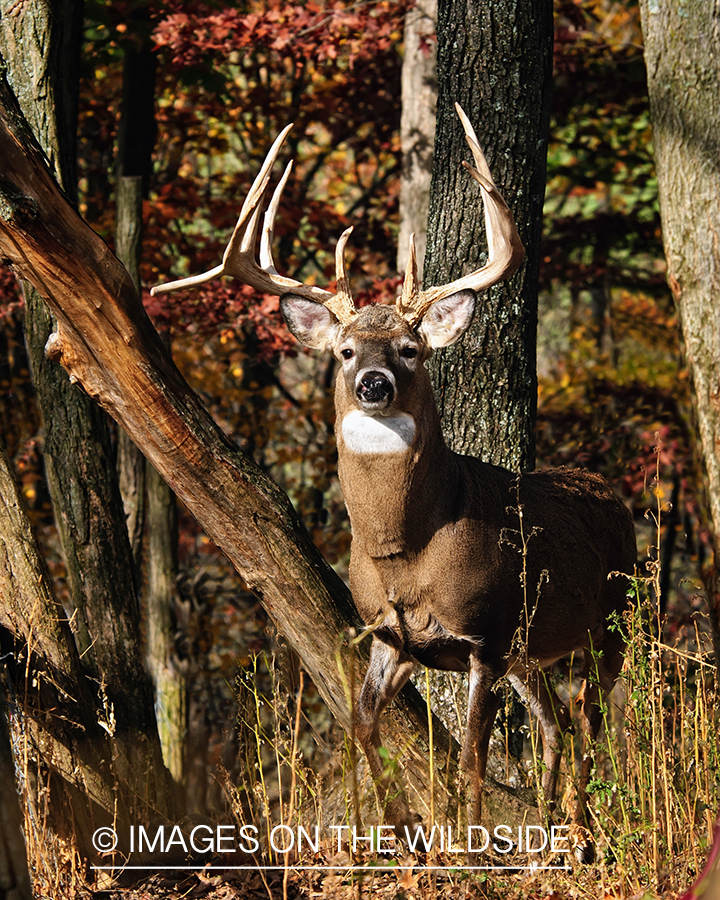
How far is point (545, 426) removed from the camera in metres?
9.30

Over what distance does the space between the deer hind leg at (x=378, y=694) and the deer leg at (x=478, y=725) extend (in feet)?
0.88

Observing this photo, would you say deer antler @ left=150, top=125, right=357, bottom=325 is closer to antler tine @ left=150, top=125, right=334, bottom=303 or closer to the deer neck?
antler tine @ left=150, top=125, right=334, bottom=303

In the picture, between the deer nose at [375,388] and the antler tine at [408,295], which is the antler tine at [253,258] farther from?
the deer nose at [375,388]

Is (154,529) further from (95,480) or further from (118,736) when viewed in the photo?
(118,736)

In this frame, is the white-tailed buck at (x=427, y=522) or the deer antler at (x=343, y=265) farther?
the deer antler at (x=343, y=265)

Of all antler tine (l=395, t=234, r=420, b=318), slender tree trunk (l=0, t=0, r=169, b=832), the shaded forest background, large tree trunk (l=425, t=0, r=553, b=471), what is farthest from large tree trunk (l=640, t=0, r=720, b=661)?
the shaded forest background

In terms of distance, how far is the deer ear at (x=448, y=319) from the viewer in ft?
13.4

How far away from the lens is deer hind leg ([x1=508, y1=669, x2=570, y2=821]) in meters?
4.63

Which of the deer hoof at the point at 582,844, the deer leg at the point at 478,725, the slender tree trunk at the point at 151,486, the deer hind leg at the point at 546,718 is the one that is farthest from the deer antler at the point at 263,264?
the slender tree trunk at the point at 151,486

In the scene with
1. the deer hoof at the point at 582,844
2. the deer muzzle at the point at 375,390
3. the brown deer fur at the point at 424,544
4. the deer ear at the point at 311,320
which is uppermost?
the deer ear at the point at 311,320

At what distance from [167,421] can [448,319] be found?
3.94 ft

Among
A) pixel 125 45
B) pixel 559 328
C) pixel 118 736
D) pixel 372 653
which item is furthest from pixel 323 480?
pixel 559 328

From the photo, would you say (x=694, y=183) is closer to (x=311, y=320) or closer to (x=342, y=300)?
(x=342, y=300)

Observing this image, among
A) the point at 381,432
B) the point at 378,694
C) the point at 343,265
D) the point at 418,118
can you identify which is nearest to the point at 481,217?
the point at 343,265
